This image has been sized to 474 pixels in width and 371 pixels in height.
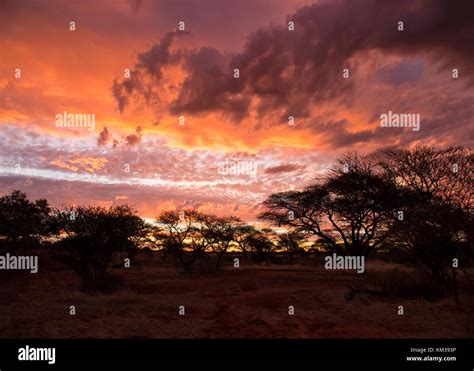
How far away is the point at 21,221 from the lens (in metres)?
27.9

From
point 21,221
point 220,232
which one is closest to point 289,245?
point 220,232

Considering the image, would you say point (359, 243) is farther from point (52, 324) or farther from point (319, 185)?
point (52, 324)

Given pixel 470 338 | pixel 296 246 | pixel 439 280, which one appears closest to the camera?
pixel 470 338

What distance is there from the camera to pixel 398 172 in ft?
83.4

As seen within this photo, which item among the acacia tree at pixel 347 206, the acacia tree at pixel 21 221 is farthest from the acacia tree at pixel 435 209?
the acacia tree at pixel 21 221

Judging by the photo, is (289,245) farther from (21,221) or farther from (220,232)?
(21,221)

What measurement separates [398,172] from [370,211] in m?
3.79

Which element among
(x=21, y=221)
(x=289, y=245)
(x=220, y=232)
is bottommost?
(x=289, y=245)

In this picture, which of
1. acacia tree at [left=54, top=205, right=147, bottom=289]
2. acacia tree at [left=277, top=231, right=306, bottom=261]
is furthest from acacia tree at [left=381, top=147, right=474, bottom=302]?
acacia tree at [left=277, top=231, right=306, bottom=261]

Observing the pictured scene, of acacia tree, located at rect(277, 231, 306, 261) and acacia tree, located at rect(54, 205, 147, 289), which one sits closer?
acacia tree, located at rect(54, 205, 147, 289)

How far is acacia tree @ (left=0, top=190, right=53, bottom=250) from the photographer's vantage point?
2373 centimetres

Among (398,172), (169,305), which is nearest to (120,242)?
(169,305)

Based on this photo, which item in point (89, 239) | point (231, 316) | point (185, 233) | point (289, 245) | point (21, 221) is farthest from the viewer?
point (289, 245)

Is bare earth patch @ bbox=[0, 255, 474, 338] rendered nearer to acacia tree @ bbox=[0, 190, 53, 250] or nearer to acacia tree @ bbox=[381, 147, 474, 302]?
acacia tree @ bbox=[381, 147, 474, 302]
